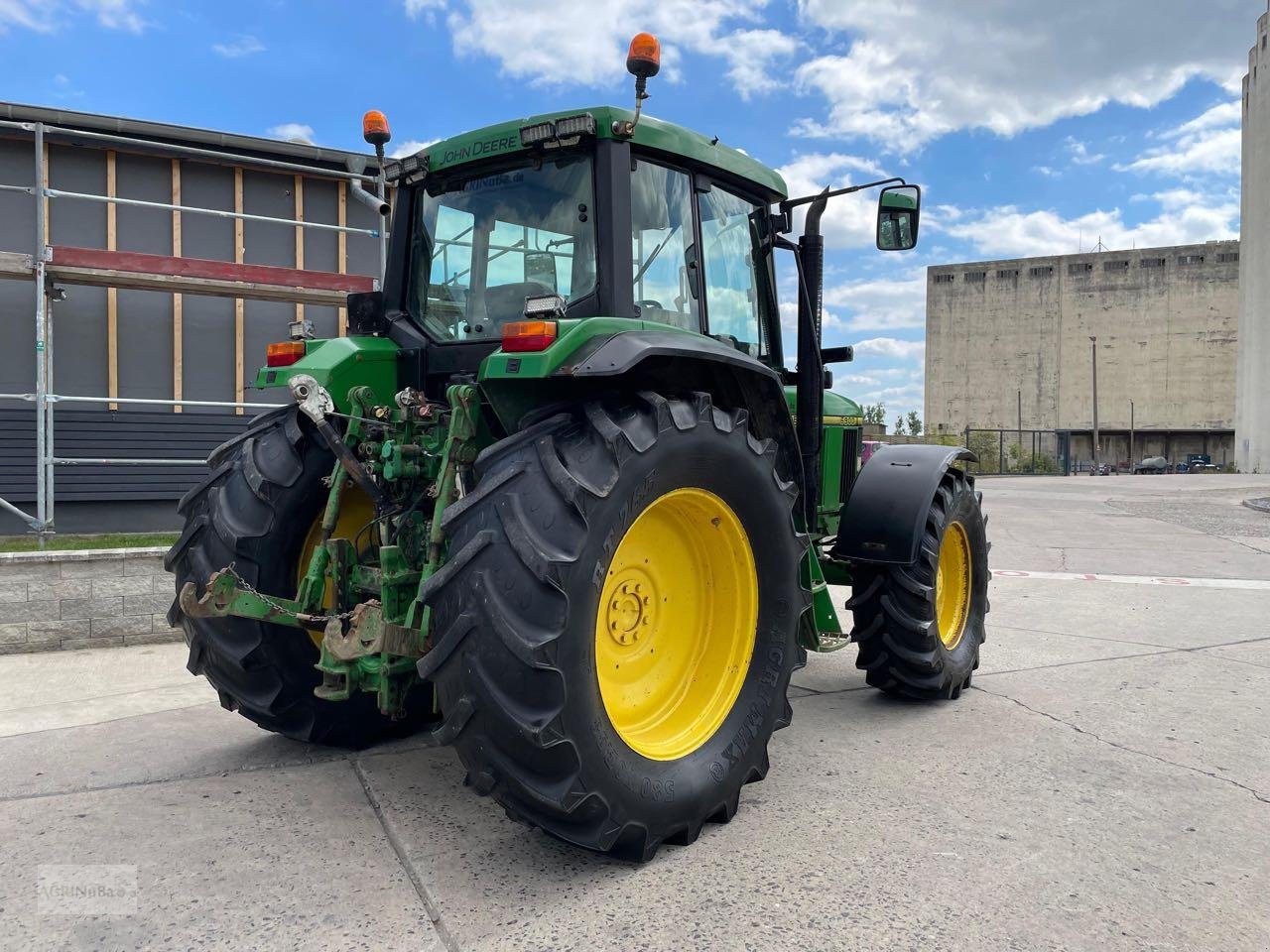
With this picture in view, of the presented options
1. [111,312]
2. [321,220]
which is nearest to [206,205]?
[321,220]

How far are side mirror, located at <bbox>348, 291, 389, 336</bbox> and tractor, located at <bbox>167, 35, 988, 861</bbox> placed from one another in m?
0.01

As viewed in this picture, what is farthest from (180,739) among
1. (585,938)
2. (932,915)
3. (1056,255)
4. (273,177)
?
(1056,255)

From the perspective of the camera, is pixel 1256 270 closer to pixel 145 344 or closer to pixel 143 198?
pixel 143 198

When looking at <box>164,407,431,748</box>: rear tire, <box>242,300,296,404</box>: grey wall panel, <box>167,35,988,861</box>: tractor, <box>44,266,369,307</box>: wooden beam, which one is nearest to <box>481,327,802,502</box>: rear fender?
<box>167,35,988,861</box>: tractor

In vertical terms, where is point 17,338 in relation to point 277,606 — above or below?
above

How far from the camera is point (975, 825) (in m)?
3.12

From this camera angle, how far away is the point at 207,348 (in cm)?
1022

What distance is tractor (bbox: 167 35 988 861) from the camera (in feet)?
8.37

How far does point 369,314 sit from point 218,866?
2.23m

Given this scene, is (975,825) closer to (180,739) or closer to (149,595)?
(180,739)

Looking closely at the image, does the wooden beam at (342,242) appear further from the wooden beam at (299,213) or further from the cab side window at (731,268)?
the cab side window at (731,268)

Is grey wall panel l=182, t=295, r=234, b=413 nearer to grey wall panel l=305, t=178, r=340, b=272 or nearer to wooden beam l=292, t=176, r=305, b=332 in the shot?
wooden beam l=292, t=176, r=305, b=332

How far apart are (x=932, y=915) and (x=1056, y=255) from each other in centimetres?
7349

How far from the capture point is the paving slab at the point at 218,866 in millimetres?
2381
